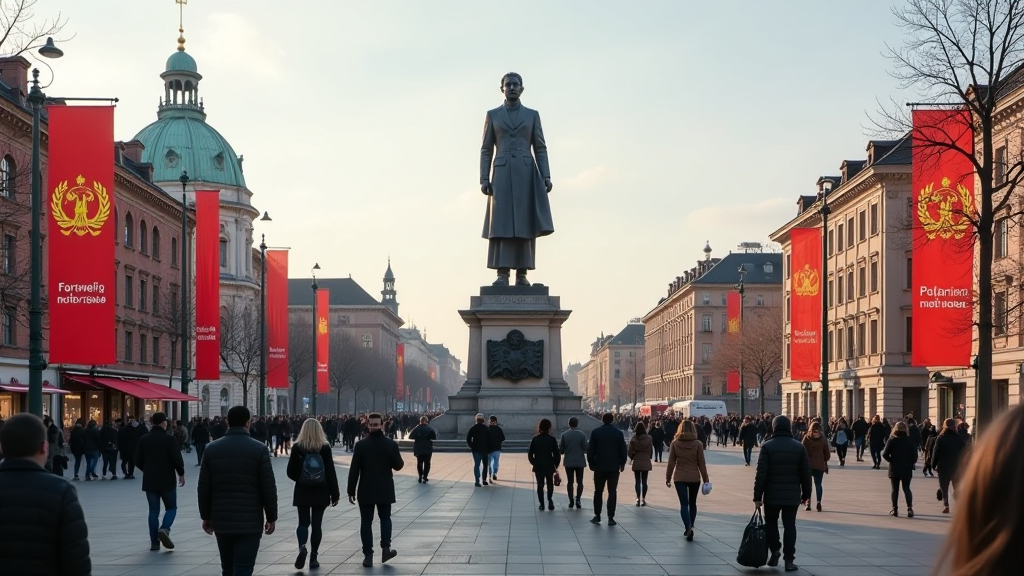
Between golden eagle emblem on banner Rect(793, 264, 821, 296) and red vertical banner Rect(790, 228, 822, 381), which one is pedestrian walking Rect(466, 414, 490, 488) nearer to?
red vertical banner Rect(790, 228, 822, 381)

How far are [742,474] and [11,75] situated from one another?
3224cm

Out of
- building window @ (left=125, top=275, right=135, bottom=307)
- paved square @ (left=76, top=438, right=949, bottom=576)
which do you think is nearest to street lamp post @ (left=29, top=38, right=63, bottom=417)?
paved square @ (left=76, top=438, right=949, bottom=576)

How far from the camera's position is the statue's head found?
3469 centimetres

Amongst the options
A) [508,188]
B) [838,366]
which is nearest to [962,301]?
[508,188]

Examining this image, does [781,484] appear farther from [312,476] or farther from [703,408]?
[703,408]

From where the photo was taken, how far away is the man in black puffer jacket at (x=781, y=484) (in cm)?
1406

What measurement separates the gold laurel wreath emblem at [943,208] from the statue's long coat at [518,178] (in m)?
10.2

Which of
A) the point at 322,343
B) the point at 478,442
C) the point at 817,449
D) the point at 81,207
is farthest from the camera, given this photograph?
the point at 322,343

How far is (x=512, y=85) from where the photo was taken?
3472 cm

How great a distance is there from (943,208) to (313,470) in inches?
816

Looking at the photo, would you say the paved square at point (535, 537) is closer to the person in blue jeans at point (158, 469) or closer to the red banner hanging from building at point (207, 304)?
the person in blue jeans at point (158, 469)

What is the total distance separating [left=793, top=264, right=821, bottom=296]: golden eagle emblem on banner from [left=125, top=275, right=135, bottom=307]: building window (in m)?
33.5

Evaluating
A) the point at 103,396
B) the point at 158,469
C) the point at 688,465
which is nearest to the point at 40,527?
the point at 158,469

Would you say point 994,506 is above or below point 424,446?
above
